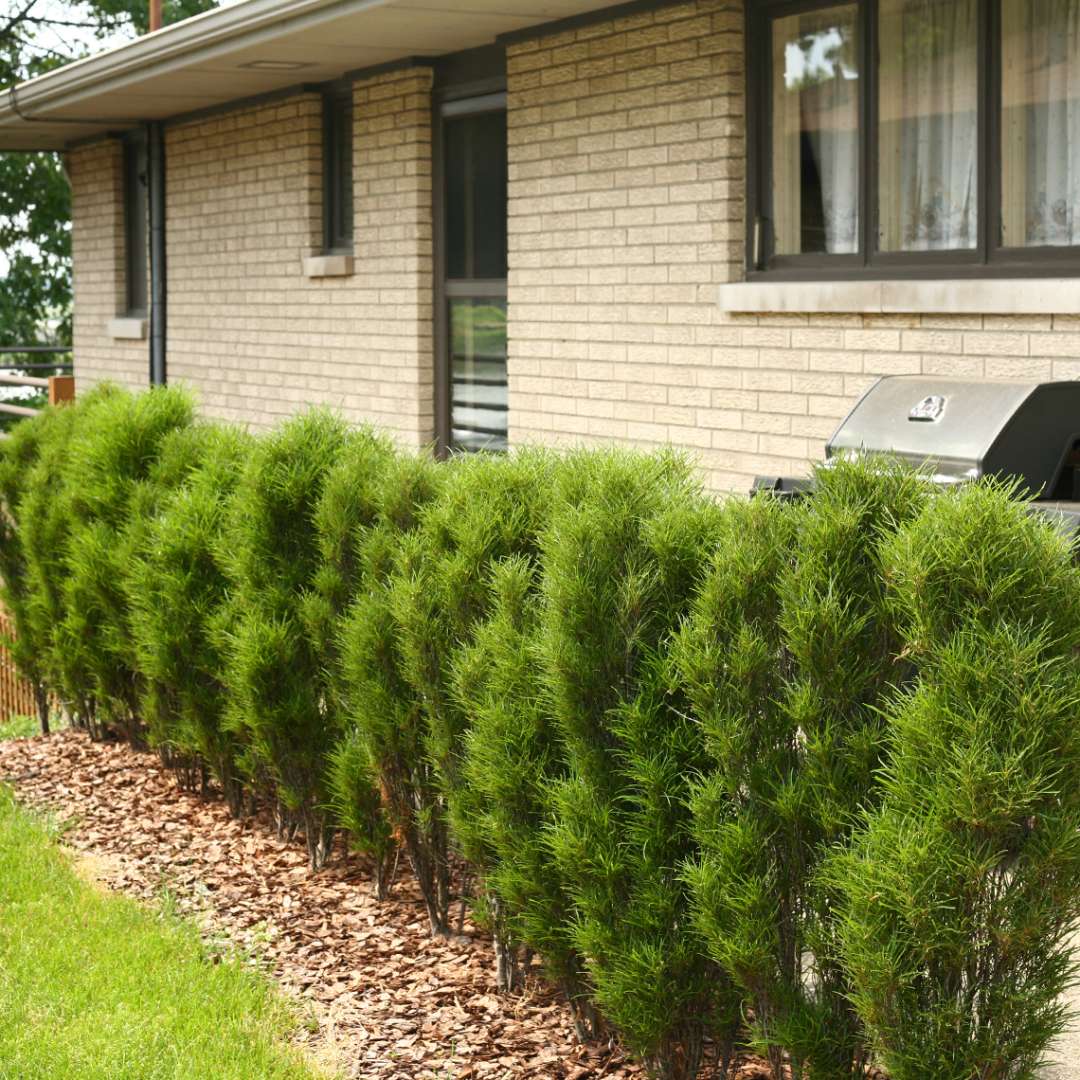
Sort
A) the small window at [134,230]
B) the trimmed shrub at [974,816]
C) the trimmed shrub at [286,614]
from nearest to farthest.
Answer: the trimmed shrub at [974,816]
the trimmed shrub at [286,614]
the small window at [134,230]

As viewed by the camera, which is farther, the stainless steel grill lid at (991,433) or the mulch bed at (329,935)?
the stainless steel grill lid at (991,433)

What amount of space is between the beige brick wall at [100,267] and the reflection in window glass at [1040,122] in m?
10.1

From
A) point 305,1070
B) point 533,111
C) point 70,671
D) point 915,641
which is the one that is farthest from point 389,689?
point 533,111

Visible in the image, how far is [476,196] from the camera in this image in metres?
10.4

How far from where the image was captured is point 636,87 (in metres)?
8.51

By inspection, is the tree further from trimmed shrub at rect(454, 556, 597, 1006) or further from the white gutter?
trimmed shrub at rect(454, 556, 597, 1006)

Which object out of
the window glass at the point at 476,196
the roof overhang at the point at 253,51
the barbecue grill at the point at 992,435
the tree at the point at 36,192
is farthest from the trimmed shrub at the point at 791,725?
the tree at the point at 36,192

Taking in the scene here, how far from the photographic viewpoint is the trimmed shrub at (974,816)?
300cm

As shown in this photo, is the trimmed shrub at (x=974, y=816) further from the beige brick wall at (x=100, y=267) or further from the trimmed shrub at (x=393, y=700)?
the beige brick wall at (x=100, y=267)

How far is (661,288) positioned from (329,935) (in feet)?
14.4

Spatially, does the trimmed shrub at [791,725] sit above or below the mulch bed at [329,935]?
above

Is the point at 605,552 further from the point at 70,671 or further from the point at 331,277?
the point at 331,277

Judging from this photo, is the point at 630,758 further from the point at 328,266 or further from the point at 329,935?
the point at 328,266

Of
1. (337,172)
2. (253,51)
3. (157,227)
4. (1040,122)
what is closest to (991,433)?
(1040,122)
